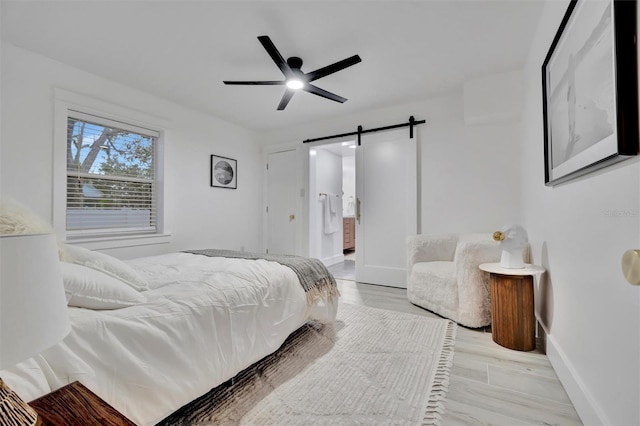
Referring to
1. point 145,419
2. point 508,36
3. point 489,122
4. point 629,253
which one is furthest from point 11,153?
point 489,122

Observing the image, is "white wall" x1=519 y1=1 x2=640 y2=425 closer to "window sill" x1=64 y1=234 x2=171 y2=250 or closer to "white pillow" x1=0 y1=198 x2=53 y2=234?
"white pillow" x1=0 y1=198 x2=53 y2=234

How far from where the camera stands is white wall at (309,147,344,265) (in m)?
4.68

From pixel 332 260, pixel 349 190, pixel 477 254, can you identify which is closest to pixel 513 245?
pixel 477 254

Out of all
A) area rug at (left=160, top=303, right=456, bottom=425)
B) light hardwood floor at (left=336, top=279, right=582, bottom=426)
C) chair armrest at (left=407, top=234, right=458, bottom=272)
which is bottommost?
light hardwood floor at (left=336, top=279, right=582, bottom=426)

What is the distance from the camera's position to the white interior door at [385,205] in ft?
12.2

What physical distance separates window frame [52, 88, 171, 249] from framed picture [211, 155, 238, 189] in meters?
0.77

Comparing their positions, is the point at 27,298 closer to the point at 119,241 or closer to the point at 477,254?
the point at 477,254

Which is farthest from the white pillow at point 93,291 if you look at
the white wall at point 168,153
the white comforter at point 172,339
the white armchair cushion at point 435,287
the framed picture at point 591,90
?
the white armchair cushion at point 435,287

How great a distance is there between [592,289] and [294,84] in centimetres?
250

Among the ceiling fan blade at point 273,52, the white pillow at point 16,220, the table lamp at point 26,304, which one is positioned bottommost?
the table lamp at point 26,304

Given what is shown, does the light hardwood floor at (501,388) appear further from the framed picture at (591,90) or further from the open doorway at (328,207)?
the open doorway at (328,207)

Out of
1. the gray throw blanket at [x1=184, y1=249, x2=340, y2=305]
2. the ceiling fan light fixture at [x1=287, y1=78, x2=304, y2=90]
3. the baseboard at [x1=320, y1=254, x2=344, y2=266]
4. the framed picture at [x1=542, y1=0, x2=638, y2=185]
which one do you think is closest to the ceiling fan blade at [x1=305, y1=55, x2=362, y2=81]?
the ceiling fan light fixture at [x1=287, y1=78, x2=304, y2=90]

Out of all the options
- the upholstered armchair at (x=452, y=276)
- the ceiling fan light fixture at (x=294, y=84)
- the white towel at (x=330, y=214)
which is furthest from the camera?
the white towel at (x=330, y=214)

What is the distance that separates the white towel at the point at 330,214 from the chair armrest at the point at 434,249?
238 cm
